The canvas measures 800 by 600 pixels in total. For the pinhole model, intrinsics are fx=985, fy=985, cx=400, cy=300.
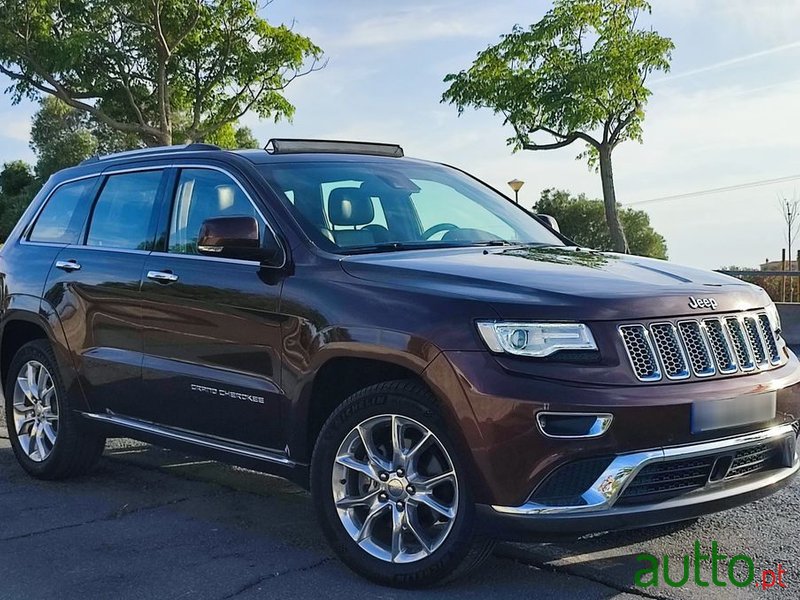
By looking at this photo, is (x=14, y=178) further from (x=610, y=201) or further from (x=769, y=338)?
(x=769, y=338)

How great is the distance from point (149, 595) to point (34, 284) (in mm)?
2684

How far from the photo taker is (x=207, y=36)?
96.1ft

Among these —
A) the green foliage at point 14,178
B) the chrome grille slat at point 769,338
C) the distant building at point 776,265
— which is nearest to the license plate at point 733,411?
the chrome grille slat at point 769,338

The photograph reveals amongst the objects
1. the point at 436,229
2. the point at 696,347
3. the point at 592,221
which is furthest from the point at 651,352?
the point at 592,221

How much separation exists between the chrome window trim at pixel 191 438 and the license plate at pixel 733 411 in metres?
1.72

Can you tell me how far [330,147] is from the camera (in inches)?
212

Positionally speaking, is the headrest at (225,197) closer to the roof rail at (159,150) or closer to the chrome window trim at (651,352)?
the roof rail at (159,150)

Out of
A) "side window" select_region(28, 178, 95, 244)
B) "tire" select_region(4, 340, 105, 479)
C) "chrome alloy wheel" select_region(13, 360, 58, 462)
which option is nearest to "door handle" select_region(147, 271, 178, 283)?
"side window" select_region(28, 178, 95, 244)

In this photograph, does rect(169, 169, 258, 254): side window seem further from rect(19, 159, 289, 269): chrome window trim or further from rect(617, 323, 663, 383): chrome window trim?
rect(617, 323, 663, 383): chrome window trim

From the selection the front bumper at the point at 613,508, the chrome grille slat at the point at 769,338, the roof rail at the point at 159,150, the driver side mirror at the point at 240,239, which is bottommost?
the front bumper at the point at 613,508

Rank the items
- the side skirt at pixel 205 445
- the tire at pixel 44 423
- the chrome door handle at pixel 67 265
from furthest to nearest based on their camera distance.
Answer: the tire at pixel 44 423, the chrome door handle at pixel 67 265, the side skirt at pixel 205 445

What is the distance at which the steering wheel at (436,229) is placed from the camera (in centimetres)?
482

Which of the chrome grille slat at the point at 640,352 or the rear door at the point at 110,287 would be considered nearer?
the chrome grille slat at the point at 640,352

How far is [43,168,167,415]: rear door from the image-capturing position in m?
5.14
